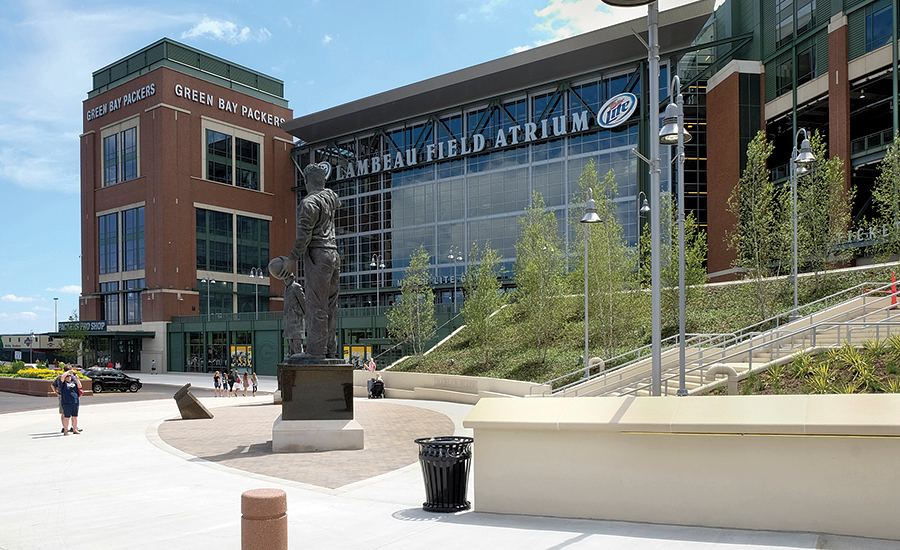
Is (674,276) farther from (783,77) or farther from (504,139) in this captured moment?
(504,139)

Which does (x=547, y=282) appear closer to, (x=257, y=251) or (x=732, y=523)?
(x=732, y=523)

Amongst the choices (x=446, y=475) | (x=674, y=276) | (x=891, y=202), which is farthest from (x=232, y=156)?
(x=446, y=475)

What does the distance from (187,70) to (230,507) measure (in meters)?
69.7

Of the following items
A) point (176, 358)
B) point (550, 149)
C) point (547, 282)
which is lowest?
point (176, 358)

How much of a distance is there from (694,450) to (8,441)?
15.9 metres

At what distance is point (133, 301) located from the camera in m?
68.4

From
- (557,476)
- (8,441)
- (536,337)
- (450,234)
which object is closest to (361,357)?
(450,234)

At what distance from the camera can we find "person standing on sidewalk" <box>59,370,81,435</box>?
16.9 m

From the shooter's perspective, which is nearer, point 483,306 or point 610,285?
point 610,285

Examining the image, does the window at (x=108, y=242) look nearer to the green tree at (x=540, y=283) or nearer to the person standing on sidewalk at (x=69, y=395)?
the green tree at (x=540, y=283)

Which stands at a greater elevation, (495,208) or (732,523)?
(495,208)

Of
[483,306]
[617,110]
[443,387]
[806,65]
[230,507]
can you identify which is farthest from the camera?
[617,110]

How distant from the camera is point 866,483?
6703mm

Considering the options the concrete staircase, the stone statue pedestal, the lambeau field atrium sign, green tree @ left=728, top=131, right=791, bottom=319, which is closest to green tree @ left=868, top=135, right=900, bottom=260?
green tree @ left=728, top=131, right=791, bottom=319
